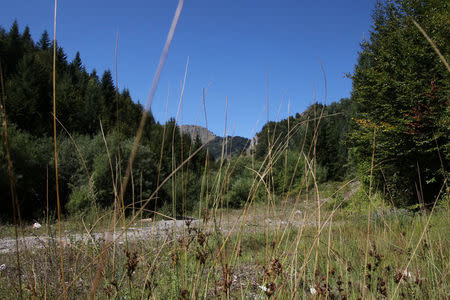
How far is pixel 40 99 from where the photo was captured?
50.7ft

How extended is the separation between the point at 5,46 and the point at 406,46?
30092 mm

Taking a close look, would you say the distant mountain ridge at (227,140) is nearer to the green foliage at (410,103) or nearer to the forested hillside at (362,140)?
the forested hillside at (362,140)

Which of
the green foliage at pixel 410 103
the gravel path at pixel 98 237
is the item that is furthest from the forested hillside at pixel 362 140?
the gravel path at pixel 98 237

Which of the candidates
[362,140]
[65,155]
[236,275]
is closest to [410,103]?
[362,140]

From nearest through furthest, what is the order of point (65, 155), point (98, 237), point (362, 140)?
point (98, 237)
point (362, 140)
point (65, 155)

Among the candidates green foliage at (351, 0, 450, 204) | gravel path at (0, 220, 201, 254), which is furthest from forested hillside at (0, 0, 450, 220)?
gravel path at (0, 220, 201, 254)

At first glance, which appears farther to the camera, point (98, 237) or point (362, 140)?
point (362, 140)

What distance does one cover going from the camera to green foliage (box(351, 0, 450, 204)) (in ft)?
21.5

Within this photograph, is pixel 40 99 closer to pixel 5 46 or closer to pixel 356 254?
pixel 5 46

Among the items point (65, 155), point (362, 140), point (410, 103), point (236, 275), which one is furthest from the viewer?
point (65, 155)

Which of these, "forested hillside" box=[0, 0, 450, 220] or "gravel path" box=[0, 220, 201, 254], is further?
"forested hillside" box=[0, 0, 450, 220]

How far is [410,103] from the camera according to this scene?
696cm

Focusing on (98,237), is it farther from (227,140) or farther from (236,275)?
(227,140)

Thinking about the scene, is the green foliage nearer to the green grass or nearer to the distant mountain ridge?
the green grass
